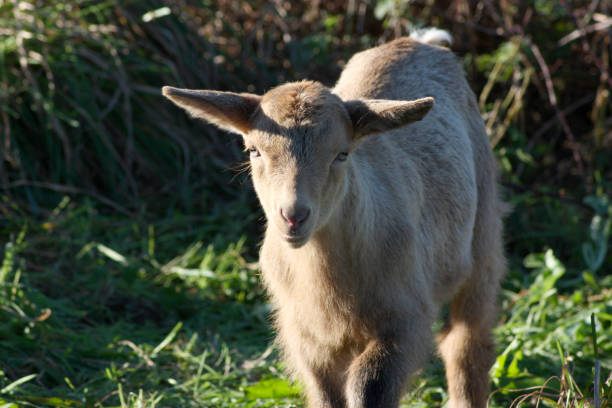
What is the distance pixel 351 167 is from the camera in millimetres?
3229

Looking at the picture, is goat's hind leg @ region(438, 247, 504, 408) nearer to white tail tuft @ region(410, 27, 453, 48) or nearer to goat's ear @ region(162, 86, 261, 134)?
white tail tuft @ region(410, 27, 453, 48)

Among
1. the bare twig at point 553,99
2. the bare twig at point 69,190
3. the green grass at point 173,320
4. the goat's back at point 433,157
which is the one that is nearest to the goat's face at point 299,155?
the goat's back at point 433,157

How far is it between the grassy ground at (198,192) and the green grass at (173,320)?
0.05 ft

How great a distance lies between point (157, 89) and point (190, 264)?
163 centimetres

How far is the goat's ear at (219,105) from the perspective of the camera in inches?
123

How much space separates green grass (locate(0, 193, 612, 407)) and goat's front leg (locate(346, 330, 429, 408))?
69 cm

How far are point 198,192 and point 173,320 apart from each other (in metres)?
1.68

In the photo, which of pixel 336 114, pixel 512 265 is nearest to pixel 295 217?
pixel 336 114

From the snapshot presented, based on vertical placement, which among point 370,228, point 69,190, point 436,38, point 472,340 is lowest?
point 472,340

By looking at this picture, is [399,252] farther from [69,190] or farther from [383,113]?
[69,190]

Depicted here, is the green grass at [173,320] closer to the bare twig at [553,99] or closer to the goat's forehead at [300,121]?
the bare twig at [553,99]

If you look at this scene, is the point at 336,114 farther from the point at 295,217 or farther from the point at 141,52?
the point at 141,52

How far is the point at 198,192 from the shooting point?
252 inches

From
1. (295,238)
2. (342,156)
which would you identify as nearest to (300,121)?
(342,156)
